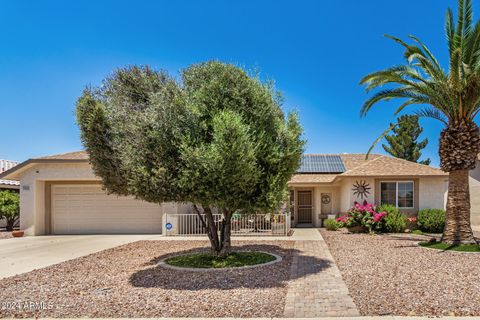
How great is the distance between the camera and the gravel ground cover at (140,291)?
6133mm

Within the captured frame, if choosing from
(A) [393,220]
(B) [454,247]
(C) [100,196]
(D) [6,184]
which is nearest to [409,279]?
(B) [454,247]

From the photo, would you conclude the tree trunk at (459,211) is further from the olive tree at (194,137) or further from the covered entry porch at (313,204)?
the covered entry porch at (313,204)

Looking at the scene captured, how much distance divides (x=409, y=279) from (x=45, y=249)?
39.8 ft

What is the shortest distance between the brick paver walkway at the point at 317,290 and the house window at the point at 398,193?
30.5ft

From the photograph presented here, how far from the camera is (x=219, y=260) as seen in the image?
995cm

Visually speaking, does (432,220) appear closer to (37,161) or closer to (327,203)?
(327,203)

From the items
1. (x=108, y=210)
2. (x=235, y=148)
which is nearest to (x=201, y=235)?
(x=108, y=210)

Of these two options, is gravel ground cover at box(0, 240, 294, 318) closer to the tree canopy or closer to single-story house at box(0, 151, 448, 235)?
single-story house at box(0, 151, 448, 235)

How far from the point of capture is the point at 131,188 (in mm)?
8375

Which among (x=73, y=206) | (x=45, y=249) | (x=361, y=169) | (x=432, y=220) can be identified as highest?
(x=361, y=169)

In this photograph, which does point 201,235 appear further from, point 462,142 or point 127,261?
point 462,142

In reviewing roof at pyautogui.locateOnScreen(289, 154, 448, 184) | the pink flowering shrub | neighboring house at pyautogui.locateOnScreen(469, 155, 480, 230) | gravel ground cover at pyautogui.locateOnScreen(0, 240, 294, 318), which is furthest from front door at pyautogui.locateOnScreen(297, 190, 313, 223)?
gravel ground cover at pyautogui.locateOnScreen(0, 240, 294, 318)

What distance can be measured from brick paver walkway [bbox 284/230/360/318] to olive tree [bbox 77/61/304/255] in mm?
1853

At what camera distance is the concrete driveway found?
→ 10391 mm
